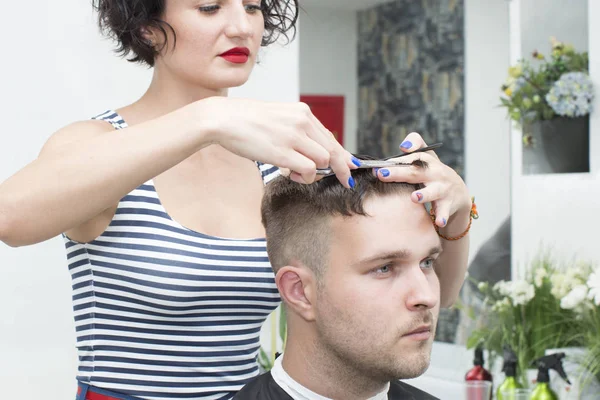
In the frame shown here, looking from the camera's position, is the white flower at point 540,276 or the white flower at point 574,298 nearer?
the white flower at point 574,298

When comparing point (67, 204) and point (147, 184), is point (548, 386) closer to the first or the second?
point (147, 184)

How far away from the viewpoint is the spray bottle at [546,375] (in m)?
2.18

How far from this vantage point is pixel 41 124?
1902 mm

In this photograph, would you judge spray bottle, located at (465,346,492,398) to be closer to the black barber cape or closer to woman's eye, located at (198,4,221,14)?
the black barber cape

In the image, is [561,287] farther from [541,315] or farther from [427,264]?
[427,264]

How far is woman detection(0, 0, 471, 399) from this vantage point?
120 centimetres

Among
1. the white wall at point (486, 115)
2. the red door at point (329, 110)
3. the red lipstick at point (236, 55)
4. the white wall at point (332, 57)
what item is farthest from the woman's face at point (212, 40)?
the white wall at point (332, 57)

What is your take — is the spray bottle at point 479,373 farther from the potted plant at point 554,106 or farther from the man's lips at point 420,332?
the man's lips at point 420,332

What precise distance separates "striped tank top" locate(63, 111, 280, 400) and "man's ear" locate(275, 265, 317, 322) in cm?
4

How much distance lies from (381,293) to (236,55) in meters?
0.45

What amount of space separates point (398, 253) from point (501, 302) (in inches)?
62.9

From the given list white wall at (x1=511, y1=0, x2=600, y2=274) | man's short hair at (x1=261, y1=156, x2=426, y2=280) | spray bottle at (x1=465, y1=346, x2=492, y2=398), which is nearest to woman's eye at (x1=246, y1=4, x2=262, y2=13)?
man's short hair at (x1=261, y1=156, x2=426, y2=280)

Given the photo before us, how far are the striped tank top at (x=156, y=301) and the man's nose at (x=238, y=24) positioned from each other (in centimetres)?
24

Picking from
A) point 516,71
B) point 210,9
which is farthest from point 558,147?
point 210,9
